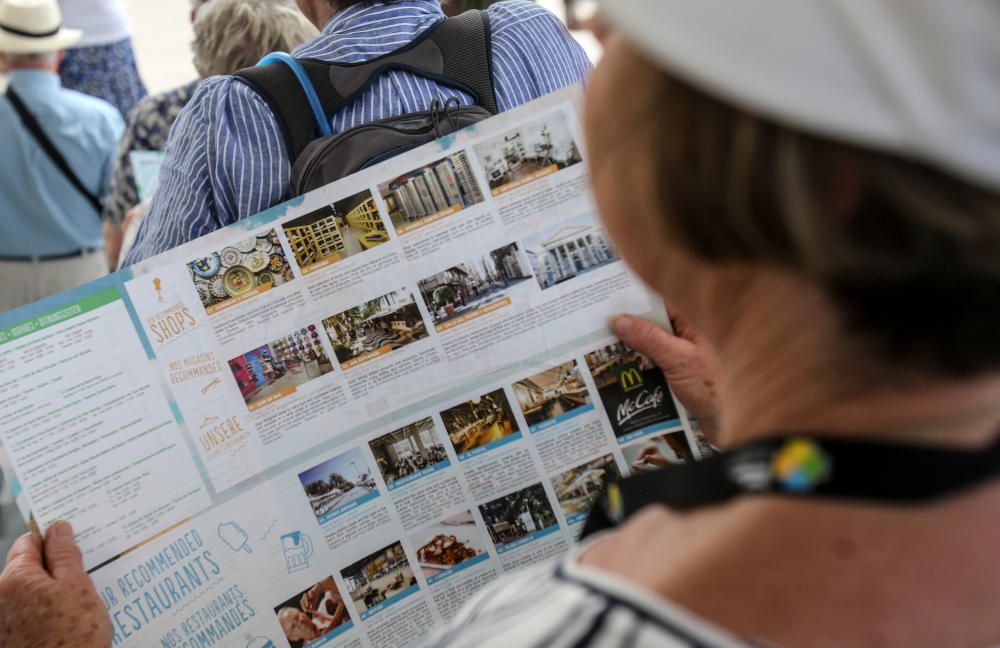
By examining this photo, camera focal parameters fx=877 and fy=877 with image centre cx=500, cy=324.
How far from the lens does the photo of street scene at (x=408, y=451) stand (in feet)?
3.67

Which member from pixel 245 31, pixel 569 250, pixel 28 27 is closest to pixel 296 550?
pixel 569 250

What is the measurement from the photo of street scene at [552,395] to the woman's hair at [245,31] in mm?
1346

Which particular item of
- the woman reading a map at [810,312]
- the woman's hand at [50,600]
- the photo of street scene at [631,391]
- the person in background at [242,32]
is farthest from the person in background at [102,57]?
the woman reading a map at [810,312]

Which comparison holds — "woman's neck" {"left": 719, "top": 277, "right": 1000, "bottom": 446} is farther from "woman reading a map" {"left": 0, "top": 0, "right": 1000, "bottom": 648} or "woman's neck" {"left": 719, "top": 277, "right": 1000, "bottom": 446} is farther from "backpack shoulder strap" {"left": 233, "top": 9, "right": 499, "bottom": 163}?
"backpack shoulder strap" {"left": 233, "top": 9, "right": 499, "bottom": 163}

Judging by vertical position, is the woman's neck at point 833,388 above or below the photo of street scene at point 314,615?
above

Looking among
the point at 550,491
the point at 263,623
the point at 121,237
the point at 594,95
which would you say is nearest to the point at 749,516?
the point at 594,95

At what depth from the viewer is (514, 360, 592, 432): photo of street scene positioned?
115 cm

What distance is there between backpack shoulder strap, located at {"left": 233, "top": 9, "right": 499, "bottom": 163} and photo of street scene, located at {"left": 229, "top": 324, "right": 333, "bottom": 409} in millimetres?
254

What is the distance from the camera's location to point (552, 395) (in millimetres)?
1155

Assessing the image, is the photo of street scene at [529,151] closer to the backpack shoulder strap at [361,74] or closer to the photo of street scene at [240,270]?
the backpack shoulder strap at [361,74]

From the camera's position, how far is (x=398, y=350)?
1.12m

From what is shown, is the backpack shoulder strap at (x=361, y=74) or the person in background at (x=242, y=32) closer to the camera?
the backpack shoulder strap at (x=361, y=74)

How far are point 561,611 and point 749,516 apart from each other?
5.1 inches

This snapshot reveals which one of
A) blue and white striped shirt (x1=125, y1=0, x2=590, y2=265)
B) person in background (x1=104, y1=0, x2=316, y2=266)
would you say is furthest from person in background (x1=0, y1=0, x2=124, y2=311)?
blue and white striped shirt (x1=125, y1=0, x2=590, y2=265)
